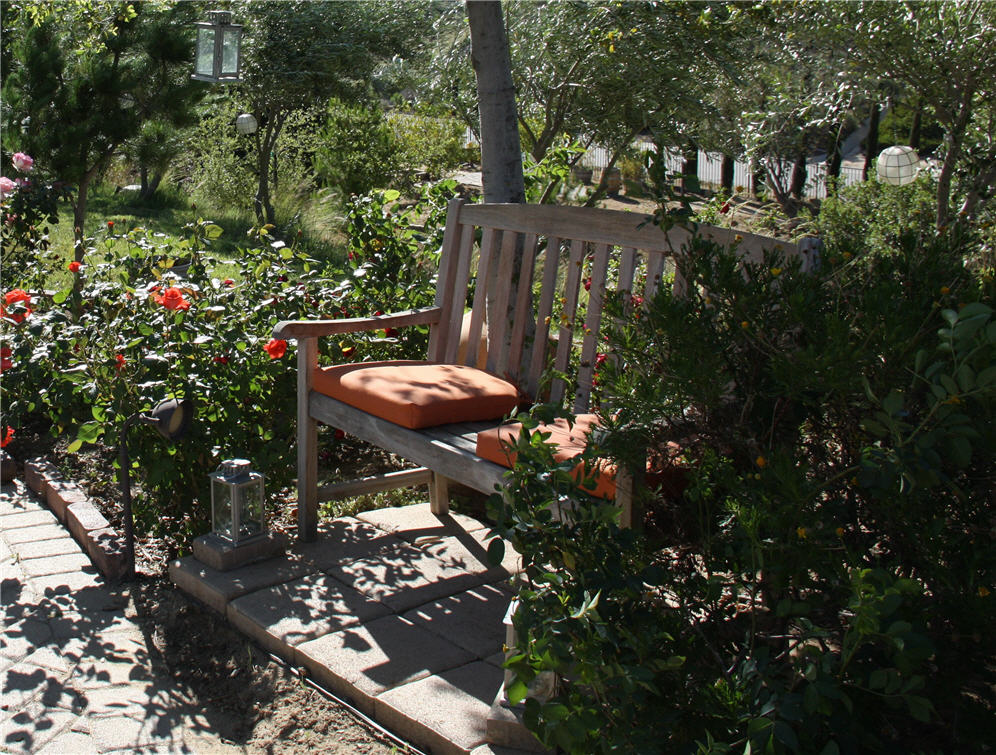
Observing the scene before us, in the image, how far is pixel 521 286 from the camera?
377 cm

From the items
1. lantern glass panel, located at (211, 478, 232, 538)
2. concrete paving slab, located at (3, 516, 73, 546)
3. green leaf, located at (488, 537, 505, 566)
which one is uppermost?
green leaf, located at (488, 537, 505, 566)

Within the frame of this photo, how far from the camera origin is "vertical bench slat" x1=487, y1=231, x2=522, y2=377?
12.4 feet

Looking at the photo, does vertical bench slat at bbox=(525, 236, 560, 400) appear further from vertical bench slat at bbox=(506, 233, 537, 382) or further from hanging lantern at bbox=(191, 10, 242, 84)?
hanging lantern at bbox=(191, 10, 242, 84)

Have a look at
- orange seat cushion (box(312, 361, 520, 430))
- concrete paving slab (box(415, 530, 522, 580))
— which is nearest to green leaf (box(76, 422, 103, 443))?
orange seat cushion (box(312, 361, 520, 430))

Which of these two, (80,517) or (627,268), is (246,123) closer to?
(80,517)

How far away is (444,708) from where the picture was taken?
8.61 feet

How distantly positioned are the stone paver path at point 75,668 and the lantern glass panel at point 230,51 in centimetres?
614

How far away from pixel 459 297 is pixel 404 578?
115cm

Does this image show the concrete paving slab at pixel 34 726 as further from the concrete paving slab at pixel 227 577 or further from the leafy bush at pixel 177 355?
the leafy bush at pixel 177 355

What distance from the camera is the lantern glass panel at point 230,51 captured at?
903 centimetres

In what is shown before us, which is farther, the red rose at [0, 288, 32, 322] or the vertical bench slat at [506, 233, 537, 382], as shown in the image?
the red rose at [0, 288, 32, 322]

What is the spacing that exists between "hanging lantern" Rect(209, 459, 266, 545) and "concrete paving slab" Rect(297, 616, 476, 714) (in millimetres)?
646

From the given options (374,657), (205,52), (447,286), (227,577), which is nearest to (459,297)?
(447,286)

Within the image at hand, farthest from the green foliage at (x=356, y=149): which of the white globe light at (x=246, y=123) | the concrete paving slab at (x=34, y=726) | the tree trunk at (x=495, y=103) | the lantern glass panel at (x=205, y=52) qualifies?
the concrete paving slab at (x=34, y=726)
